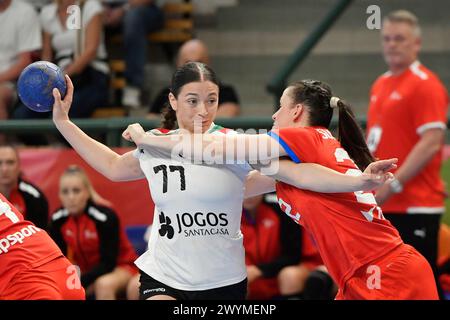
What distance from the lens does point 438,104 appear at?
6.55 meters

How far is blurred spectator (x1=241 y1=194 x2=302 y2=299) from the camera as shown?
6973 millimetres

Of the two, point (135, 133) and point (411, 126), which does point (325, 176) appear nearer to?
point (135, 133)

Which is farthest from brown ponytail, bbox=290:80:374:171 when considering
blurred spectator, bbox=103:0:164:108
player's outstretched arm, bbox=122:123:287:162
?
blurred spectator, bbox=103:0:164:108

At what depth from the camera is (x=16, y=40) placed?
834 centimetres

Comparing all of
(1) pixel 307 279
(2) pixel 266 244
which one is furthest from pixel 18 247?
(2) pixel 266 244

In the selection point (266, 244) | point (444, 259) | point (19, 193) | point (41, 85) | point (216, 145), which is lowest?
point (444, 259)

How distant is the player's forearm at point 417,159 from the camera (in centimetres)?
640

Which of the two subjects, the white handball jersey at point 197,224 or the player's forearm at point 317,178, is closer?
the player's forearm at point 317,178

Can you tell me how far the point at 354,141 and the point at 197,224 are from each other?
87cm

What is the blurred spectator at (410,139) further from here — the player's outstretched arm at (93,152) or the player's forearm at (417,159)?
the player's outstretched arm at (93,152)

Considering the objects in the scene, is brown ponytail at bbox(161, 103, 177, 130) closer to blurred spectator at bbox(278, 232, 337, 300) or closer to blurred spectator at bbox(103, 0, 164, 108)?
blurred spectator at bbox(278, 232, 337, 300)

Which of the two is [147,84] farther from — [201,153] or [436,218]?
[201,153]

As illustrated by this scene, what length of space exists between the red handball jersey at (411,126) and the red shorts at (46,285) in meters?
2.72

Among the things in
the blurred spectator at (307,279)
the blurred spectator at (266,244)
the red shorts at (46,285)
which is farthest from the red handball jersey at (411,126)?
the red shorts at (46,285)
